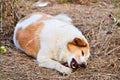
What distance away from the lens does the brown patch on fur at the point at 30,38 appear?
4.51 meters

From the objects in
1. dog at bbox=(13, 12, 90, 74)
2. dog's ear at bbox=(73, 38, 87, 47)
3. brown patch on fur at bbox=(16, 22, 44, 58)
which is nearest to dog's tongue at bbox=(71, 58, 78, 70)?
dog at bbox=(13, 12, 90, 74)

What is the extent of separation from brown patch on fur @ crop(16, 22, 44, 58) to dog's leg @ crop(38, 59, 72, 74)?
239mm

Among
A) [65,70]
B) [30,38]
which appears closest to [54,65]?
[65,70]

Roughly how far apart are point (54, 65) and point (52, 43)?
1.02 ft

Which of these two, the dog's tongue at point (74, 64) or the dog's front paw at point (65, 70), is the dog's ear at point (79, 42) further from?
the dog's front paw at point (65, 70)

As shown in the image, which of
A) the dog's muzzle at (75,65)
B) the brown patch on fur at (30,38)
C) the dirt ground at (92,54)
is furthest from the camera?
the brown patch on fur at (30,38)

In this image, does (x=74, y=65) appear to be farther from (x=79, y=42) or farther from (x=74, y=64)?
(x=79, y=42)

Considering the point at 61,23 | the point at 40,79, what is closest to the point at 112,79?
the point at 40,79

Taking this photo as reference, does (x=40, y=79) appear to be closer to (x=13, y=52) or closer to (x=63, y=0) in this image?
(x=13, y=52)

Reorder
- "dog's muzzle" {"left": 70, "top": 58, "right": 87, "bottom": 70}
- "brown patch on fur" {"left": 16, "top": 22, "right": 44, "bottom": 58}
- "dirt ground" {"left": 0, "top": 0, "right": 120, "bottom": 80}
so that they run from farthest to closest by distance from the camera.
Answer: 1. "brown patch on fur" {"left": 16, "top": 22, "right": 44, "bottom": 58}
2. "dog's muzzle" {"left": 70, "top": 58, "right": 87, "bottom": 70}
3. "dirt ground" {"left": 0, "top": 0, "right": 120, "bottom": 80}

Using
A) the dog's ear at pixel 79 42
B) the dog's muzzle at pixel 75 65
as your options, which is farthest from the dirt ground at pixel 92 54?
the dog's ear at pixel 79 42

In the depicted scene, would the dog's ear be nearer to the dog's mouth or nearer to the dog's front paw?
the dog's mouth

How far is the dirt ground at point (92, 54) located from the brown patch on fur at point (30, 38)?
0.10m

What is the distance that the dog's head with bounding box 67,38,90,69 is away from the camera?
13.5 feet
